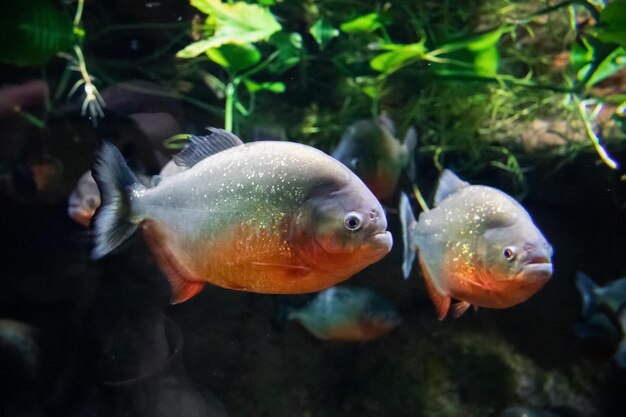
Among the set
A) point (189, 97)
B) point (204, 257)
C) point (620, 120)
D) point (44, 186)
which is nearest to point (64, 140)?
point (44, 186)

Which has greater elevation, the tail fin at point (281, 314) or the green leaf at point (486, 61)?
the green leaf at point (486, 61)

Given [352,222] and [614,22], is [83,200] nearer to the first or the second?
[352,222]

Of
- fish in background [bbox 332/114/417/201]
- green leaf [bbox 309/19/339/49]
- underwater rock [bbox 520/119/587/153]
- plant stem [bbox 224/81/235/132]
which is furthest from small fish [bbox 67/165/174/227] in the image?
underwater rock [bbox 520/119/587/153]

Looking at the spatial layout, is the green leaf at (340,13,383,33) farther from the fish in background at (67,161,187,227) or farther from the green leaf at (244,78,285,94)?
the fish in background at (67,161,187,227)

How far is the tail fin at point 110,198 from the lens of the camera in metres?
1.32

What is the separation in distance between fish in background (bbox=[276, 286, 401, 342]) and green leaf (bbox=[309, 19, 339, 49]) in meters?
1.55

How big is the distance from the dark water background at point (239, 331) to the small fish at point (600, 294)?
0.11 metres

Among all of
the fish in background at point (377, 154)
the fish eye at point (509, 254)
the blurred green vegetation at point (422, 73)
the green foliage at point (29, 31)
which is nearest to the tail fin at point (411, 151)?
the fish in background at point (377, 154)

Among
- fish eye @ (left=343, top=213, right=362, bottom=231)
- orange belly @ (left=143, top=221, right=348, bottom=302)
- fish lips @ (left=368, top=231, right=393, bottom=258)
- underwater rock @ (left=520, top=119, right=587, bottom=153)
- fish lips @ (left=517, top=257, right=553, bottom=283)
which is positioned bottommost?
underwater rock @ (left=520, top=119, right=587, bottom=153)

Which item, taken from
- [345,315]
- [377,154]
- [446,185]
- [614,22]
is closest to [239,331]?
[345,315]

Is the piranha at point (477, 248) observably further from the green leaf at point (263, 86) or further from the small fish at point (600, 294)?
the small fish at point (600, 294)

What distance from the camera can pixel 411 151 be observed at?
3.12 metres

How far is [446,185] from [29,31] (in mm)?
2438

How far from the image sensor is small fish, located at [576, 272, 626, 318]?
3.12 m
